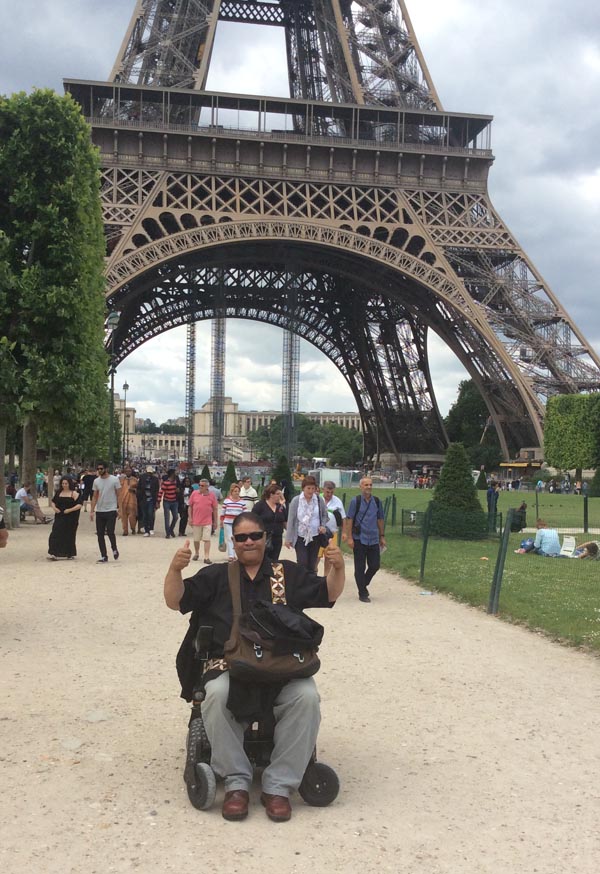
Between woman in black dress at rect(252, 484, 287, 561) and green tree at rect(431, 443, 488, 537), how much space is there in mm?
7151

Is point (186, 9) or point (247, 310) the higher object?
point (186, 9)

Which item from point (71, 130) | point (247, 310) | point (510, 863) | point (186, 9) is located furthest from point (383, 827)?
point (247, 310)

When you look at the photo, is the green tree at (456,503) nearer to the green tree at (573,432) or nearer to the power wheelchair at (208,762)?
the power wheelchair at (208,762)

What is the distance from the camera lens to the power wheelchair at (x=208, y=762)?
4426mm

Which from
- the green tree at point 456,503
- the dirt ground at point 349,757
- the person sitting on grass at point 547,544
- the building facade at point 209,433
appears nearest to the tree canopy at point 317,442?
the building facade at point 209,433

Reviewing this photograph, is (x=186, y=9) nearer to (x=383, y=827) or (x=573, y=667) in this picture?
(x=573, y=667)

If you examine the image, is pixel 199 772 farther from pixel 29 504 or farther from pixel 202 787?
pixel 29 504

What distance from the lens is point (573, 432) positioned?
47.8 metres

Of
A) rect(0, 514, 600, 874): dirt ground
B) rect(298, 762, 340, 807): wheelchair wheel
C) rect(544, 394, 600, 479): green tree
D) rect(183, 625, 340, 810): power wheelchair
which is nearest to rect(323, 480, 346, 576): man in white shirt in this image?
rect(0, 514, 600, 874): dirt ground

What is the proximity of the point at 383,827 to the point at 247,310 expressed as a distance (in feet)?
176

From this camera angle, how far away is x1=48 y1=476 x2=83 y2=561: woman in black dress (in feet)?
49.7

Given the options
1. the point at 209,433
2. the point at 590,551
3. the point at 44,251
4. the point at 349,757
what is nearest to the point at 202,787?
the point at 349,757

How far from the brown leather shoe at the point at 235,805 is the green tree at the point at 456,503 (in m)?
15.8

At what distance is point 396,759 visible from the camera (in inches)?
207
